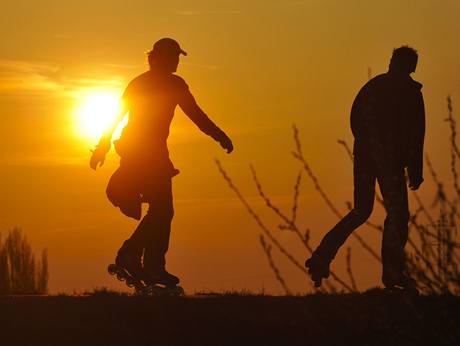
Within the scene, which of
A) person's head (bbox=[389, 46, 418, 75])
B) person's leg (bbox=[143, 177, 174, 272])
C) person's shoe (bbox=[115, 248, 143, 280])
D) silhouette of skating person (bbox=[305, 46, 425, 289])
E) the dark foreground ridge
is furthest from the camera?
person's shoe (bbox=[115, 248, 143, 280])

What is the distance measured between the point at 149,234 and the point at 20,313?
2.15 metres

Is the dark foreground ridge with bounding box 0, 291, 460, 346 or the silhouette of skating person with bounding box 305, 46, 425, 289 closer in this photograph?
the dark foreground ridge with bounding box 0, 291, 460, 346

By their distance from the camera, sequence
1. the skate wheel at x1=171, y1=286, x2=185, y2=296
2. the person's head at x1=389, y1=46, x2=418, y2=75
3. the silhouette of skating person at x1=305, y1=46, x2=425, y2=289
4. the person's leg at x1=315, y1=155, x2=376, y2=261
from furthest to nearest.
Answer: the person's leg at x1=315, y1=155, x2=376, y2=261
the person's head at x1=389, y1=46, x2=418, y2=75
the skate wheel at x1=171, y1=286, x2=185, y2=296
the silhouette of skating person at x1=305, y1=46, x2=425, y2=289

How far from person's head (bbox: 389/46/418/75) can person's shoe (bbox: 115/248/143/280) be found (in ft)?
11.7

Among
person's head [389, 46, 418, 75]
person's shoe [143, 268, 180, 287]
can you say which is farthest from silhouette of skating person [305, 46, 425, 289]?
person's shoe [143, 268, 180, 287]

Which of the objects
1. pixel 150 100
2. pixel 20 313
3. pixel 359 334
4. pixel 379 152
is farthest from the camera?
pixel 150 100

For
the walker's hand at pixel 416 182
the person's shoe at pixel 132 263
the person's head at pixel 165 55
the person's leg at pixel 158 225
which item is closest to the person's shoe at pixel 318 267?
the walker's hand at pixel 416 182

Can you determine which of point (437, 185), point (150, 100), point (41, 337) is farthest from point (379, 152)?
point (150, 100)

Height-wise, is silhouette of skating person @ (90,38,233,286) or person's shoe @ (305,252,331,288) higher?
silhouette of skating person @ (90,38,233,286)

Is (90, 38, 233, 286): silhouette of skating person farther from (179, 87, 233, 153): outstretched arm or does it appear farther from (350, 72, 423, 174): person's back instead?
(350, 72, 423, 174): person's back

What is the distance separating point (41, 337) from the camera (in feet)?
35.5

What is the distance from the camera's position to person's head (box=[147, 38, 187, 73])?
508 inches

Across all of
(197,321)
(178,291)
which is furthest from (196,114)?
(197,321)

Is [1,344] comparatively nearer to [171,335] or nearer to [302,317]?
[171,335]
